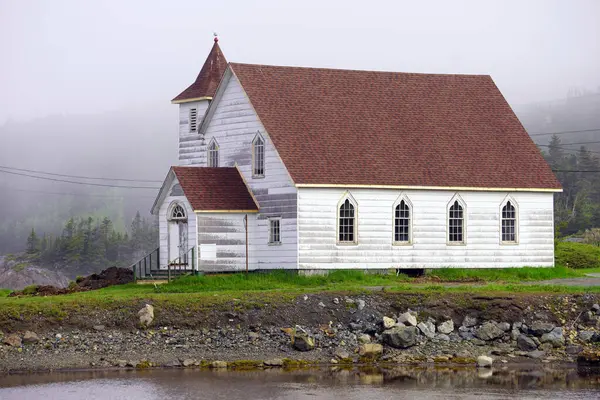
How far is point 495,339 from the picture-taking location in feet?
122

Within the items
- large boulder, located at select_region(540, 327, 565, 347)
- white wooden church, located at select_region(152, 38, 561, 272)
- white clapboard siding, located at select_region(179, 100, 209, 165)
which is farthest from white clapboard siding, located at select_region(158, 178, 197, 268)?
large boulder, located at select_region(540, 327, 565, 347)

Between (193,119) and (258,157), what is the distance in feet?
35.4

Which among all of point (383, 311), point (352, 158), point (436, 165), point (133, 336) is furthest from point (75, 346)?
point (436, 165)

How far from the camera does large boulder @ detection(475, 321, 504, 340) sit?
3706 centimetres

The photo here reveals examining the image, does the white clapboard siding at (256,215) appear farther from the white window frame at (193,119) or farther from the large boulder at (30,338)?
the large boulder at (30,338)

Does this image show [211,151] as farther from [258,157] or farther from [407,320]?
[407,320]

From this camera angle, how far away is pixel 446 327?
3750 centimetres

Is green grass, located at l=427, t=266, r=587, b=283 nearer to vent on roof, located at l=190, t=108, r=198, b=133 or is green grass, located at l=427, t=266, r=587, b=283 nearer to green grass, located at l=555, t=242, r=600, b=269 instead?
green grass, located at l=555, t=242, r=600, b=269

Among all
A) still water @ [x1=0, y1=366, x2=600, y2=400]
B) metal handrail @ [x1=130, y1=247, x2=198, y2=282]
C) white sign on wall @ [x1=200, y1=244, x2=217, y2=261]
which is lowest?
still water @ [x1=0, y1=366, x2=600, y2=400]

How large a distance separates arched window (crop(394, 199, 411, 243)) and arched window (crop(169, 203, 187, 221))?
28.7ft

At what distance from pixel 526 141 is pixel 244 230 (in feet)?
45.7

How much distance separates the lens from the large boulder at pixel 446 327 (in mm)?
37469

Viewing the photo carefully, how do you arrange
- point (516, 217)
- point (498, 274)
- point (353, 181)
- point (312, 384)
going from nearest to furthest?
point (312, 384) → point (353, 181) → point (498, 274) → point (516, 217)

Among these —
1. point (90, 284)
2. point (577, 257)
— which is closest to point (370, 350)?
point (90, 284)
